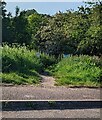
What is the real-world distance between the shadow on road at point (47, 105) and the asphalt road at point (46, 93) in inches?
14.8

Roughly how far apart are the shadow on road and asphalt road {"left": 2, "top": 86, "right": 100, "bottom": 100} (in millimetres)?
377

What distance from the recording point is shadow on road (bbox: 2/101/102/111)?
7543 millimetres

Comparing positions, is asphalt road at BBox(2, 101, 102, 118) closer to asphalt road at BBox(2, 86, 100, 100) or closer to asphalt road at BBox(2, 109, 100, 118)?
asphalt road at BBox(2, 109, 100, 118)

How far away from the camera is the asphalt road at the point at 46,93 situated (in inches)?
327

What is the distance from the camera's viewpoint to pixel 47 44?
139ft

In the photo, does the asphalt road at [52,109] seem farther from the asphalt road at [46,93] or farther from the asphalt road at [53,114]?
the asphalt road at [46,93]

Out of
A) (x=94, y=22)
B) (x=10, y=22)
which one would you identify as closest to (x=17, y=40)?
(x=10, y=22)

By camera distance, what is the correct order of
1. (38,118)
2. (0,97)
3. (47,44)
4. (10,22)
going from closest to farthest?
1. (38,118)
2. (0,97)
3. (47,44)
4. (10,22)

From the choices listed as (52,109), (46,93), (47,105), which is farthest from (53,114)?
(46,93)

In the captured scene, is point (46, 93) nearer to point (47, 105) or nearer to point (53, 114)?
point (47, 105)

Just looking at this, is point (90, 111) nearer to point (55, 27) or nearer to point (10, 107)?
point (10, 107)

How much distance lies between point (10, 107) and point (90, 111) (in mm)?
1697

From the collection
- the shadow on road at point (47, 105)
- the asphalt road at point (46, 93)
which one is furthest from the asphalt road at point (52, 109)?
the asphalt road at point (46, 93)

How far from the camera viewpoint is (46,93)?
8930mm
